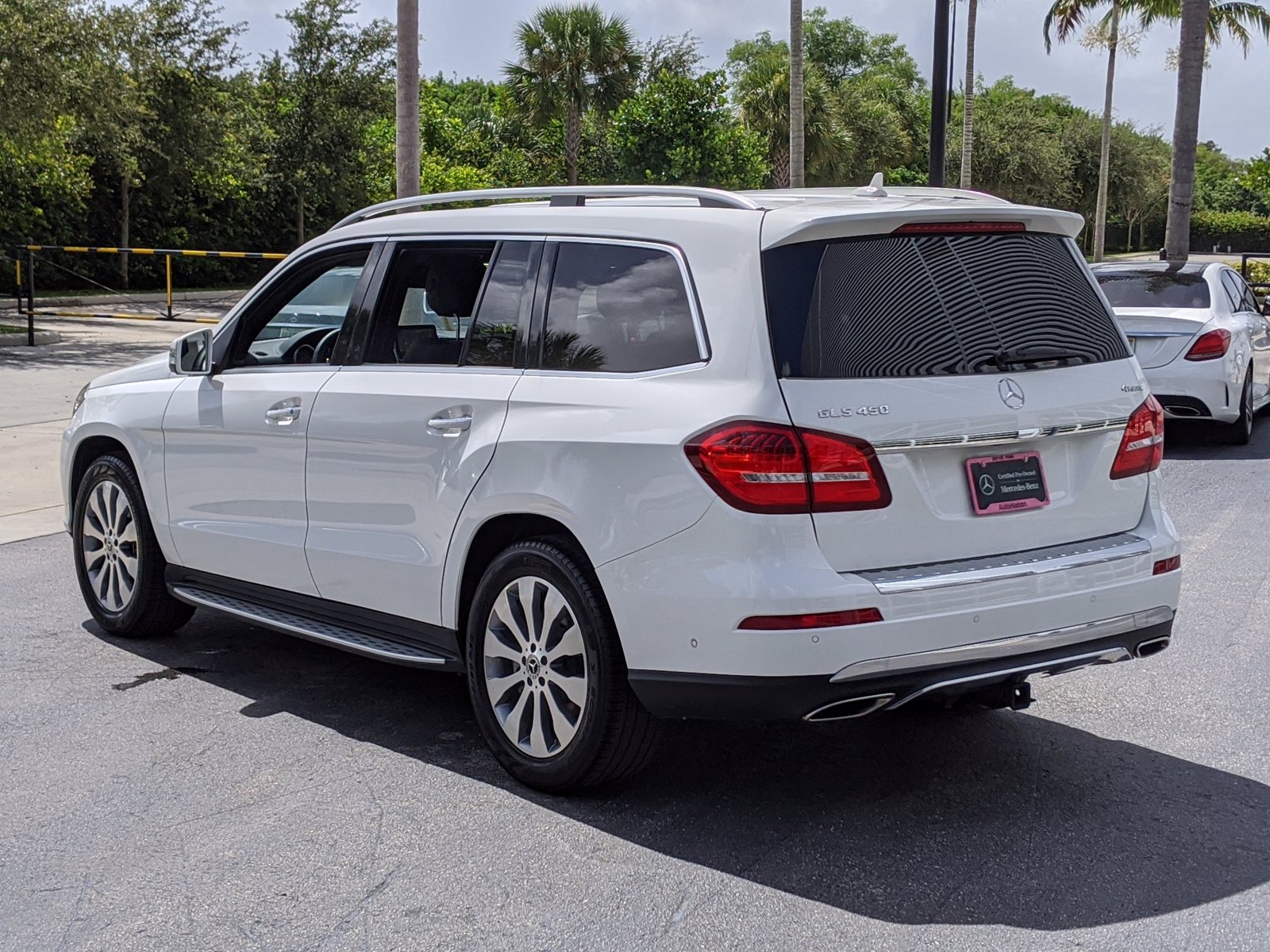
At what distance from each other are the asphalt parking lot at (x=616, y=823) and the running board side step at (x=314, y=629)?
313 millimetres

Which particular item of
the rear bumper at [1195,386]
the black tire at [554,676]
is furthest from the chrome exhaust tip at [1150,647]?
the rear bumper at [1195,386]

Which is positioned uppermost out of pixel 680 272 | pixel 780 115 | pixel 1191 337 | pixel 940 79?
pixel 780 115

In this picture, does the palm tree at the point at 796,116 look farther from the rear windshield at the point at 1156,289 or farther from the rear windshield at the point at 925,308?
the rear windshield at the point at 925,308

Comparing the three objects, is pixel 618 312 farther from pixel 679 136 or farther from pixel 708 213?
pixel 679 136

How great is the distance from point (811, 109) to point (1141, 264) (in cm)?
3496

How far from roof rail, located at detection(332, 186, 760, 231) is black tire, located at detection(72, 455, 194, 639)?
62.1 inches

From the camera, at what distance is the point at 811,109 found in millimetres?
46812

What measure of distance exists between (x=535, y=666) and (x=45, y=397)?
12084mm

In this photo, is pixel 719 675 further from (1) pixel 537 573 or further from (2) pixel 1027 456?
(2) pixel 1027 456

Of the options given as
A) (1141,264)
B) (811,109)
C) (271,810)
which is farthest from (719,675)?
(811,109)

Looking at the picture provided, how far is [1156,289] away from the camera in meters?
12.6

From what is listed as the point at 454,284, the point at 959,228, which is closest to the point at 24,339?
the point at 454,284

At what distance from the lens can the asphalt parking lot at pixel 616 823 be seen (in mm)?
3711

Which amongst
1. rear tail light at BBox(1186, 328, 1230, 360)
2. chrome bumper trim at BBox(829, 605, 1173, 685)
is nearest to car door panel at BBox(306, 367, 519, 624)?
chrome bumper trim at BBox(829, 605, 1173, 685)
